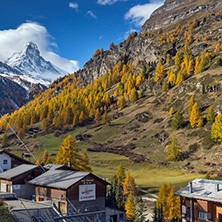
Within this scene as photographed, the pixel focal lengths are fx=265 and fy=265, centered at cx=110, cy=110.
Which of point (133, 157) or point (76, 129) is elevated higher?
point (76, 129)

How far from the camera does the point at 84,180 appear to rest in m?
40.5

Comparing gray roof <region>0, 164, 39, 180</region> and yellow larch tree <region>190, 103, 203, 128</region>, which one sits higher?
yellow larch tree <region>190, 103, 203, 128</region>

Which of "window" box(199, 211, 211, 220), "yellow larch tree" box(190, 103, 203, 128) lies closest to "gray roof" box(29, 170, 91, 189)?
"window" box(199, 211, 211, 220)

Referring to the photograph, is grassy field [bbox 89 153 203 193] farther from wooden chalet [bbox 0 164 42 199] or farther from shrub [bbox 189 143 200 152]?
wooden chalet [bbox 0 164 42 199]

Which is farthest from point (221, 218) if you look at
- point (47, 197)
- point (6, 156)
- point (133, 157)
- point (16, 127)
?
point (16, 127)

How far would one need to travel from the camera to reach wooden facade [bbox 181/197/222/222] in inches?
1404

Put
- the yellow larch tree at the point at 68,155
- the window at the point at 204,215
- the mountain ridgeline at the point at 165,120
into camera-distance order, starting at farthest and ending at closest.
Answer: the mountain ridgeline at the point at 165,120, the yellow larch tree at the point at 68,155, the window at the point at 204,215

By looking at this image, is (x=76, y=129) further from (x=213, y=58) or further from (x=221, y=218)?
(x=221, y=218)

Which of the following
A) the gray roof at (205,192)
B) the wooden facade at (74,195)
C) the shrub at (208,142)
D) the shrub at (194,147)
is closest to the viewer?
the gray roof at (205,192)

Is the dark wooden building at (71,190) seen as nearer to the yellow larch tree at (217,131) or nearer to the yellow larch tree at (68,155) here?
the yellow larch tree at (68,155)

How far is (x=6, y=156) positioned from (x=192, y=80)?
405 ft

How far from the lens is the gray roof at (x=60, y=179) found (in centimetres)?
3906

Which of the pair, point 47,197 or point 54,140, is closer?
point 47,197

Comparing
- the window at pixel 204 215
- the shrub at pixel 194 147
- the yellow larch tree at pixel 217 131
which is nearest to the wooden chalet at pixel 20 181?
the window at pixel 204 215
